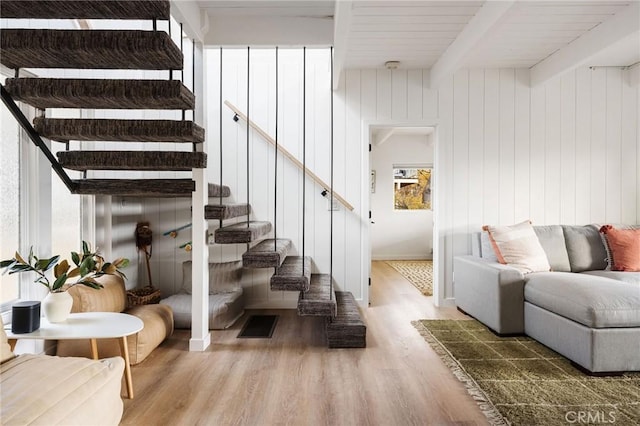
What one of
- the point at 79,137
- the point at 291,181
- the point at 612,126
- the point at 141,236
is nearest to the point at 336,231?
the point at 291,181

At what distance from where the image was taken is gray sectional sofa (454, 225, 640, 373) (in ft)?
7.94

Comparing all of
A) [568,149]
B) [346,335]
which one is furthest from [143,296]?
[568,149]

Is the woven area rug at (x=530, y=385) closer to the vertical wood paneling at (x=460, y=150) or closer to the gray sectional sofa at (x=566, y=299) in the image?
the gray sectional sofa at (x=566, y=299)

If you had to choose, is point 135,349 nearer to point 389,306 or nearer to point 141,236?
point 141,236

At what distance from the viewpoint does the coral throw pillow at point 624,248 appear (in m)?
3.42

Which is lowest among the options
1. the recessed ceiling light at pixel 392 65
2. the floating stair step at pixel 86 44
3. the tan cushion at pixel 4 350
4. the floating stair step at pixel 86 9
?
the tan cushion at pixel 4 350

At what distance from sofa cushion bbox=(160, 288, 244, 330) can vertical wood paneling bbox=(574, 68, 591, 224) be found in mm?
3653

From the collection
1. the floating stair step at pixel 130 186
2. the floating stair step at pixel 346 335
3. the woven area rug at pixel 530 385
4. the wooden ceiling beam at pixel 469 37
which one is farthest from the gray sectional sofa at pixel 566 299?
the floating stair step at pixel 130 186

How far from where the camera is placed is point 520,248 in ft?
11.3

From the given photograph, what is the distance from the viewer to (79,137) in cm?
257

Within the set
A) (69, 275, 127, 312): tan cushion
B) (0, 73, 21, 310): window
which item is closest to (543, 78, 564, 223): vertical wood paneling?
(69, 275, 127, 312): tan cushion

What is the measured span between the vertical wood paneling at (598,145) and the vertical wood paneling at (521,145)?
2.24 ft

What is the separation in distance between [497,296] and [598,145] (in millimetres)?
2264

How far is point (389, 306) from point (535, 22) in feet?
9.37
